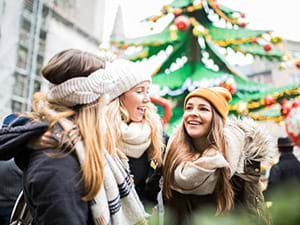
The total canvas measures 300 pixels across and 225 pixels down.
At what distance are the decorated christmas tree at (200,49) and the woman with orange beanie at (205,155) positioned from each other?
4.71m

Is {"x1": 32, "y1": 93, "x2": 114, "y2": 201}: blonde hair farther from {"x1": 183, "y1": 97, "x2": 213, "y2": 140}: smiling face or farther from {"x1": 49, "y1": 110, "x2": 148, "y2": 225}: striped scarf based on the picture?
{"x1": 183, "y1": 97, "x2": 213, "y2": 140}: smiling face

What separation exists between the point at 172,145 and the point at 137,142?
14.9 inches

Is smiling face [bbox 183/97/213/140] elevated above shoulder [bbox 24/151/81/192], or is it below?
above

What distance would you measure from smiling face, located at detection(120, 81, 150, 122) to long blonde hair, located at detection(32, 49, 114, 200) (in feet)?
1.49

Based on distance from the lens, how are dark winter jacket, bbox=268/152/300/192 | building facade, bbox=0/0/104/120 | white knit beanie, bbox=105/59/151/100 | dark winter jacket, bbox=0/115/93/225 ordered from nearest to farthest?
dark winter jacket, bbox=0/115/93/225, white knit beanie, bbox=105/59/151/100, dark winter jacket, bbox=268/152/300/192, building facade, bbox=0/0/104/120

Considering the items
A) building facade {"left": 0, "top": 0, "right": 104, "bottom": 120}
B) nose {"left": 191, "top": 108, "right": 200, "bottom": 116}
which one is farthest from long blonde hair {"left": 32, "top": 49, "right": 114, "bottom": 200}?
building facade {"left": 0, "top": 0, "right": 104, "bottom": 120}

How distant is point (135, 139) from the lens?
6.26ft

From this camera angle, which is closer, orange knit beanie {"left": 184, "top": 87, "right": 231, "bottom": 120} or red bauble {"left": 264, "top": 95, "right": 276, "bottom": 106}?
orange knit beanie {"left": 184, "top": 87, "right": 231, "bottom": 120}

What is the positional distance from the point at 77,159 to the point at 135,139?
669mm

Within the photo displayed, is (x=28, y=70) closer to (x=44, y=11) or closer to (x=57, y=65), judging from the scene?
(x=44, y=11)

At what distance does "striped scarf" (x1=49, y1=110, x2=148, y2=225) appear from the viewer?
127cm

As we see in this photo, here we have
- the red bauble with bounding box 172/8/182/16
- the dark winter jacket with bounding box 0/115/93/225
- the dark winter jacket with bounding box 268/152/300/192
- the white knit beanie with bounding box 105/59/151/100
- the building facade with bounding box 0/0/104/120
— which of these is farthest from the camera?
the building facade with bounding box 0/0/104/120

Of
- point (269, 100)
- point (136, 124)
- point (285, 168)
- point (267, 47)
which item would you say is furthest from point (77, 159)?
point (267, 47)

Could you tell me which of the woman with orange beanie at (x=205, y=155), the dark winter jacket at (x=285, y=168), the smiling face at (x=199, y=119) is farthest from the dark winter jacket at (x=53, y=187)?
the dark winter jacket at (x=285, y=168)
